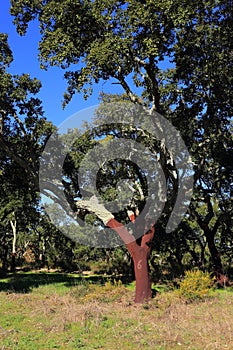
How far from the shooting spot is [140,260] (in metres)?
13.6

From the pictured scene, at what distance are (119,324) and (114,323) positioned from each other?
254 mm

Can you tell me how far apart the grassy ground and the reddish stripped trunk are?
493 millimetres

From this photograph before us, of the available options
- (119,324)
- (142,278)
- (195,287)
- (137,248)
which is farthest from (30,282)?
(119,324)

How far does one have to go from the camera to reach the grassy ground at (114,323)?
7.30m

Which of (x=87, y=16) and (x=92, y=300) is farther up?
(x=87, y=16)

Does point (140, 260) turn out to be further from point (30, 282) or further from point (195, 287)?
point (30, 282)

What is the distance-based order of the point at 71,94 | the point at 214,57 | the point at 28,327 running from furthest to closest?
the point at 71,94 < the point at 214,57 < the point at 28,327

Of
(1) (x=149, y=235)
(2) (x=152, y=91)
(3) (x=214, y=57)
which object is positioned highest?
(3) (x=214, y=57)

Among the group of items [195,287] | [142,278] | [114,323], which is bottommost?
[114,323]

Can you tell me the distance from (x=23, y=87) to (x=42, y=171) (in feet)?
12.9

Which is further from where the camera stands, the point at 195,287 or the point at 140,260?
the point at 140,260

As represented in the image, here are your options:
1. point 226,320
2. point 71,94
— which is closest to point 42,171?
point 71,94

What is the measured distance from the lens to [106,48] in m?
10.6

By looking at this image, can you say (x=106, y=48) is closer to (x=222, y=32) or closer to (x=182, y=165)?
(x=222, y=32)
